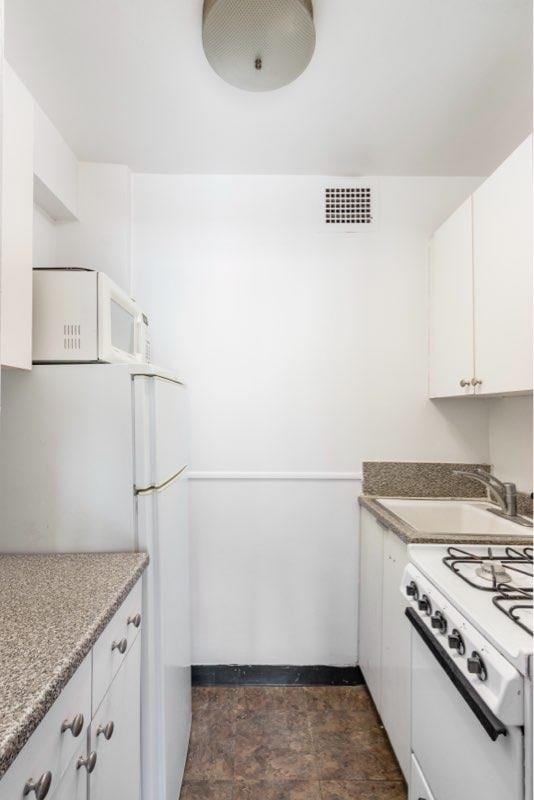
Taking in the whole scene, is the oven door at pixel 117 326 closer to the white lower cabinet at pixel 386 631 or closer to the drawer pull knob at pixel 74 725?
the drawer pull knob at pixel 74 725

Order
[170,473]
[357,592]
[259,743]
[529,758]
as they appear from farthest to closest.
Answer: [357,592]
[259,743]
[170,473]
[529,758]

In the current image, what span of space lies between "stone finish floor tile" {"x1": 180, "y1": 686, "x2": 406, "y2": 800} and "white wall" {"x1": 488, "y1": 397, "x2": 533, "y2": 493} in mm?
1325

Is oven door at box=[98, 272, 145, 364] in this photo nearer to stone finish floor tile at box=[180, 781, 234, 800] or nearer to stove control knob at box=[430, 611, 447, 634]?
stove control knob at box=[430, 611, 447, 634]

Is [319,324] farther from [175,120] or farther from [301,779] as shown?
[301,779]

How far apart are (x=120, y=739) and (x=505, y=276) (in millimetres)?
1912

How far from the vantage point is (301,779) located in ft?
4.82

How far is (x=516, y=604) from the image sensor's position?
959mm

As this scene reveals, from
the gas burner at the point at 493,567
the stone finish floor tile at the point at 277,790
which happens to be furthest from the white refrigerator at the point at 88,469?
the gas burner at the point at 493,567

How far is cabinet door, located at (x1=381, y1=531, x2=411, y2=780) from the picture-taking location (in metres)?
1.35

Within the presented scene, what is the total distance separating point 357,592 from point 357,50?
2379 mm

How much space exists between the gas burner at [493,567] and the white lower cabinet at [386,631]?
7.8 inches

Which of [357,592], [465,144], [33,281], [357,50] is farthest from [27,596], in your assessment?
[465,144]

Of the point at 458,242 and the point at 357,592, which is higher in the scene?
the point at 458,242

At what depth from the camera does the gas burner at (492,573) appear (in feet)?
3.56
